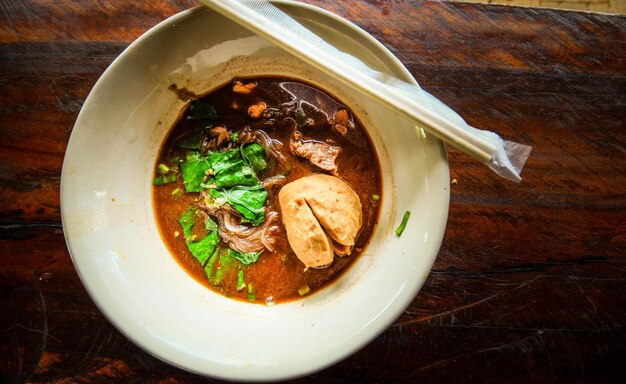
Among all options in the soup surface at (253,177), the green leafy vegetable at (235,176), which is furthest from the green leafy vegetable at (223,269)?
the green leafy vegetable at (235,176)

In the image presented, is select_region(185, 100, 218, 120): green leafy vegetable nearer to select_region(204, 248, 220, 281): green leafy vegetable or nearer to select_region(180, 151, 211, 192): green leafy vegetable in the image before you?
select_region(180, 151, 211, 192): green leafy vegetable

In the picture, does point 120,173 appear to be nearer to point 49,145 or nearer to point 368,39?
point 49,145

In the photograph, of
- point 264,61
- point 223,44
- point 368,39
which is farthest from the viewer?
point 264,61

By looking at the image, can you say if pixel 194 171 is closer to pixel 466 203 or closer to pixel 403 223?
pixel 403 223

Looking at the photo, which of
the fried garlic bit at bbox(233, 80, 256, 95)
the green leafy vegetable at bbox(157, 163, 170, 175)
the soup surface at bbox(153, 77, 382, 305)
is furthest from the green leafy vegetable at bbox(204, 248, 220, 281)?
→ the fried garlic bit at bbox(233, 80, 256, 95)

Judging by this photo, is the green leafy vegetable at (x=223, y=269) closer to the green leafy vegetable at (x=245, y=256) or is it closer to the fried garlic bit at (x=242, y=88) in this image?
the green leafy vegetable at (x=245, y=256)

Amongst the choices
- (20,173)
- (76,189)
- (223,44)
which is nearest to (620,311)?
(223,44)

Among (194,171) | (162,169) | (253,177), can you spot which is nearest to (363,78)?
(253,177)
